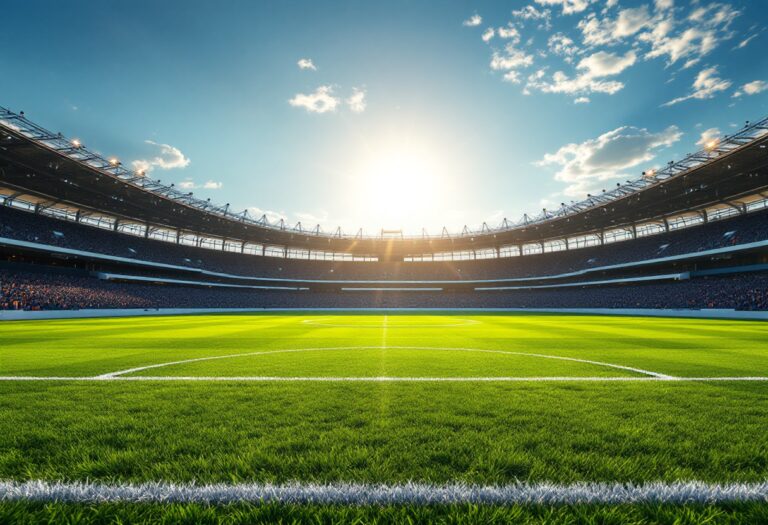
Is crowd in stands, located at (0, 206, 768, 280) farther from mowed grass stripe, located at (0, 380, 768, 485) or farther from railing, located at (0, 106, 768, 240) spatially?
mowed grass stripe, located at (0, 380, 768, 485)

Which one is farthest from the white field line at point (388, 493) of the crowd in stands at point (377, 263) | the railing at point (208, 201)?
the crowd in stands at point (377, 263)

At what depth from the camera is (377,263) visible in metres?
77.4

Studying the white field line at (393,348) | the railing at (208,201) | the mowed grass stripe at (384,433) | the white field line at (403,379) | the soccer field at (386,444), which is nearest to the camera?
the soccer field at (386,444)

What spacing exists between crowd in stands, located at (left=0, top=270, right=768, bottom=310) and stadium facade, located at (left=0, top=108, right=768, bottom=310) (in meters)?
0.23

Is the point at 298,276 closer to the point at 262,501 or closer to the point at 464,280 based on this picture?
the point at 464,280

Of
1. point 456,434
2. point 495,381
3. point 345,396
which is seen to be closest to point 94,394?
point 345,396

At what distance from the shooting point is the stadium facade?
32.9 m

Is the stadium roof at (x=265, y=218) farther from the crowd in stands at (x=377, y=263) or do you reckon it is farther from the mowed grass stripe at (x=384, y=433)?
the mowed grass stripe at (x=384, y=433)

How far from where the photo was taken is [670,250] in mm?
46062

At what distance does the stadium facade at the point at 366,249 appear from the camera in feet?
108

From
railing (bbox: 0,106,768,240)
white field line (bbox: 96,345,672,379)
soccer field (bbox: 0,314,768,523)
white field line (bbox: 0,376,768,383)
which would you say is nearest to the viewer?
soccer field (bbox: 0,314,768,523)

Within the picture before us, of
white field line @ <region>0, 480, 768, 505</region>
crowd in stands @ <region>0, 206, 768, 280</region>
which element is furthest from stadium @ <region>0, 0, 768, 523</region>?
crowd in stands @ <region>0, 206, 768, 280</region>

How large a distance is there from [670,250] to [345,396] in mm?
58674

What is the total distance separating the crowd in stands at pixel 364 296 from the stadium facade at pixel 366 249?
0.75ft
